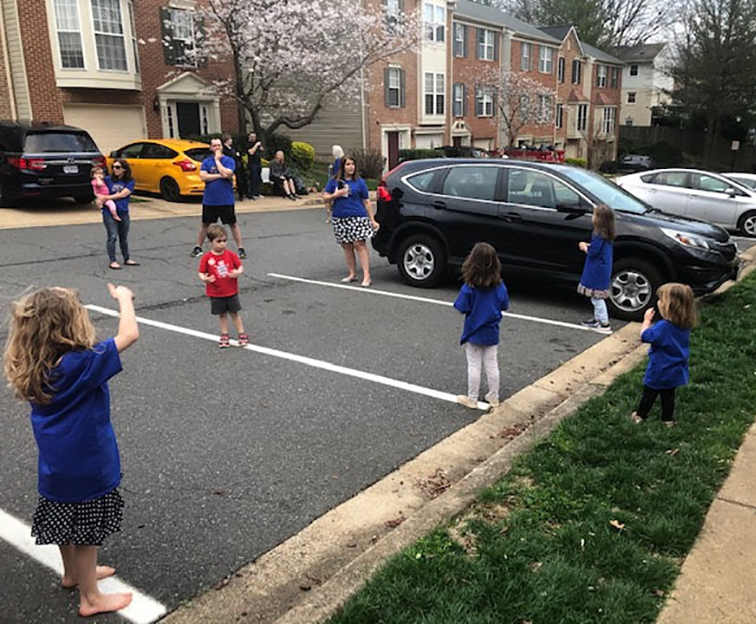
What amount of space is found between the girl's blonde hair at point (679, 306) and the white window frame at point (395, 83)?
2861 cm

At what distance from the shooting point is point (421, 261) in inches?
354

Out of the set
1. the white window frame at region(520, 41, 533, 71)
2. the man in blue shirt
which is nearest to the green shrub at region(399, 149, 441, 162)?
the white window frame at region(520, 41, 533, 71)

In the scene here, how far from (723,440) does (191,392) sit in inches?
148

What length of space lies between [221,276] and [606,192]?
4.84 m

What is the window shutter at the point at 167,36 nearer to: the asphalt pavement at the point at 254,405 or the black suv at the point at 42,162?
the black suv at the point at 42,162

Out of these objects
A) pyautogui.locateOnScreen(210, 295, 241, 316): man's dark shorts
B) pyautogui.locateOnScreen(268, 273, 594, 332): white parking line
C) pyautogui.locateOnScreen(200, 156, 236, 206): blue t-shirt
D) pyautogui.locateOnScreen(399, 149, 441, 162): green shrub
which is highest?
pyautogui.locateOnScreen(200, 156, 236, 206): blue t-shirt

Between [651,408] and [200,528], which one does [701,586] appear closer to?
[651,408]

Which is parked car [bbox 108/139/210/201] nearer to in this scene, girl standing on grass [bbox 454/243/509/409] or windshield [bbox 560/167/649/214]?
windshield [bbox 560/167/649/214]

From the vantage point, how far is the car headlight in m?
7.49

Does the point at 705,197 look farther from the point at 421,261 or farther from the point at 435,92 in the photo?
the point at 435,92

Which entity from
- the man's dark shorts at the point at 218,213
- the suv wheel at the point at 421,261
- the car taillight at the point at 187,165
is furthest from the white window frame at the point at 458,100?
the suv wheel at the point at 421,261

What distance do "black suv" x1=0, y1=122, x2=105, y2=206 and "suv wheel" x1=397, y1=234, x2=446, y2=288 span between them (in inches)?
326

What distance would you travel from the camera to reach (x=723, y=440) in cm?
426

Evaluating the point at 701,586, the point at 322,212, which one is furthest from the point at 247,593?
the point at 322,212
